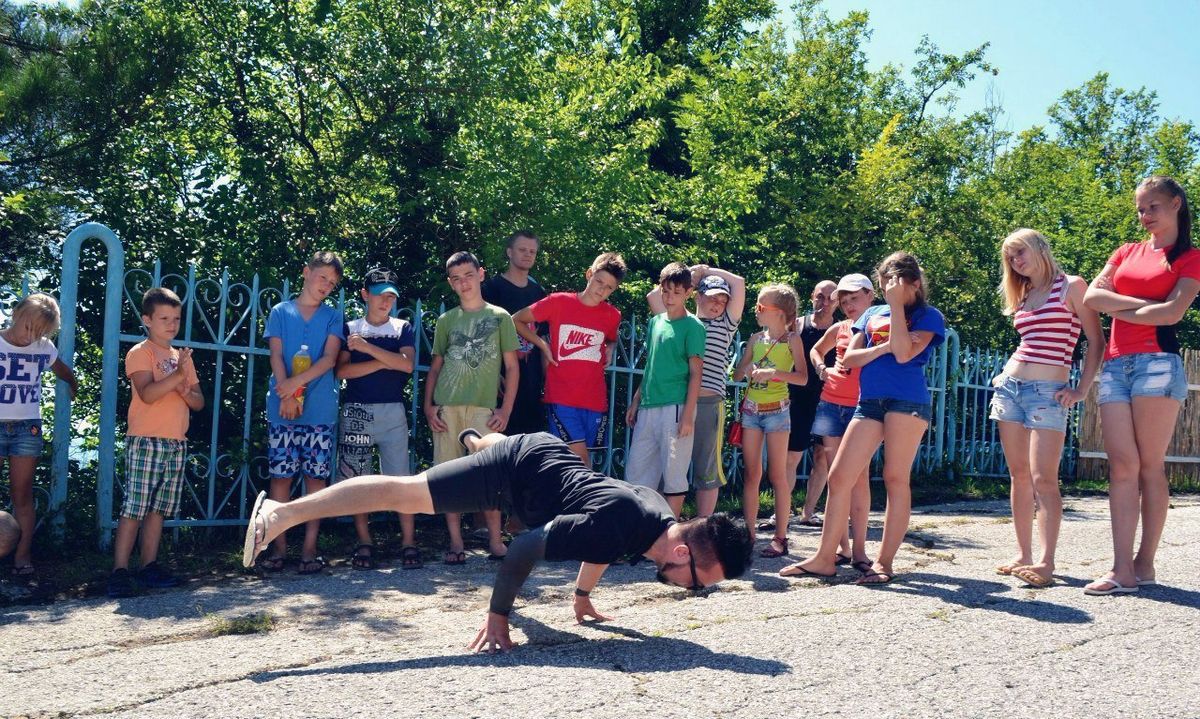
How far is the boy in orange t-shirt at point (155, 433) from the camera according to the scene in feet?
17.7

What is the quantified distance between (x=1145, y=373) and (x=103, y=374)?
5.79 m

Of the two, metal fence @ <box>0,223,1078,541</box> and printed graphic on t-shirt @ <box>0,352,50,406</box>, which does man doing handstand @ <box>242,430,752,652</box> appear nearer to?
printed graphic on t-shirt @ <box>0,352,50,406</box>

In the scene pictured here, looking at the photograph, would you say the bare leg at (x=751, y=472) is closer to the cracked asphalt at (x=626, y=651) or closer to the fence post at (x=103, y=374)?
the cracked asphalt at (x=626, y=651)

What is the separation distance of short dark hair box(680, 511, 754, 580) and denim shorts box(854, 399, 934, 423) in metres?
1.69

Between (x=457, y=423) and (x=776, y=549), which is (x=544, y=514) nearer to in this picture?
(x=457, y=423)

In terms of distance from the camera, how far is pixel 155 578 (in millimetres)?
5301

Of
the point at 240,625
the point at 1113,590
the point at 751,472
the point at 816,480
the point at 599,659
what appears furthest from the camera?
the point at 816,480

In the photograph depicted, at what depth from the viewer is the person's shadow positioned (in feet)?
12.4

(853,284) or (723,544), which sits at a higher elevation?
(853,284)

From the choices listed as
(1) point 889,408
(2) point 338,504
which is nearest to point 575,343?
(1) point 889,408

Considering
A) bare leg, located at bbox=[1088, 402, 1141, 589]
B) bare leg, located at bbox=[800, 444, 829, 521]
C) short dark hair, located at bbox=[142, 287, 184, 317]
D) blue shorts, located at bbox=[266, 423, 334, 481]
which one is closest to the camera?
bare leg, located at bbox=[1088, 402, 1141, 589]

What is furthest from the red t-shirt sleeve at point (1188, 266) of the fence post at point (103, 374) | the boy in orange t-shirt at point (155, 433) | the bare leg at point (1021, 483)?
the fence post at point (103, 374)

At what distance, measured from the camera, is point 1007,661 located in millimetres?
3896

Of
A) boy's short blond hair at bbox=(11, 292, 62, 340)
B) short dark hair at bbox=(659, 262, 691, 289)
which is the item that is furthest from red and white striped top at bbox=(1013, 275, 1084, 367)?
boy's short blond hair at bbox=(11, 292, 62, 340)
